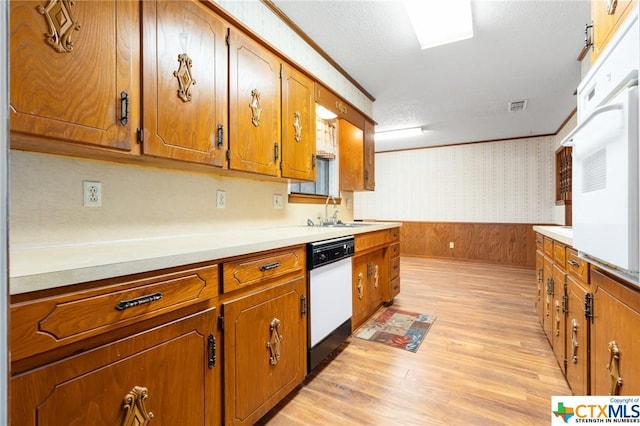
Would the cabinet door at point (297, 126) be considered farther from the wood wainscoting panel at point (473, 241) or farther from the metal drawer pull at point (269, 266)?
the wood wainscoting panel at point (473, 241)

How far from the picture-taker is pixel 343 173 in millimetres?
3145

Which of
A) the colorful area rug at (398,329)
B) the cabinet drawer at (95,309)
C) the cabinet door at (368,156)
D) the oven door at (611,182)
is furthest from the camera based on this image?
the cabinet door at (368,156)

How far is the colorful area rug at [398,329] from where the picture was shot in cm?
229

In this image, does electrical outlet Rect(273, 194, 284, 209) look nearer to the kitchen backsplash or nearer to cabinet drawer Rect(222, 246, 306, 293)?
the kitchen backsplash

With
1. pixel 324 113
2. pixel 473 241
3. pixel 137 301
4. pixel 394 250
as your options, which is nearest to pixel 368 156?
pixel 324 113

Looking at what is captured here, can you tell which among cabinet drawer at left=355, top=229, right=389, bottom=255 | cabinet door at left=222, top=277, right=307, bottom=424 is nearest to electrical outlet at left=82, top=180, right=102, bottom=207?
cabinet door at left=222, top=277, right=307, bottom=424

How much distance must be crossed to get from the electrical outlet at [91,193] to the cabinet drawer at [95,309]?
2.03ft

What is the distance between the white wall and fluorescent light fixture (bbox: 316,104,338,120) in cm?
398

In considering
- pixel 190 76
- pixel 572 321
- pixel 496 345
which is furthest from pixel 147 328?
pixel 496 345

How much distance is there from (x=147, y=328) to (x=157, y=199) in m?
0.80

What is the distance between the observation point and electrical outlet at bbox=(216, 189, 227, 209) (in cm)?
183

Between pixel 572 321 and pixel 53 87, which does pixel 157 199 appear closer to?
pixel 53 87

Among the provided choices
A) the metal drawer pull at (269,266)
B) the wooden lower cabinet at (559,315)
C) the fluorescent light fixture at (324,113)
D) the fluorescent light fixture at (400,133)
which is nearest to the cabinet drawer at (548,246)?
the wooden lower cabinet at (559,315)

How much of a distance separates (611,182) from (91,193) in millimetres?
1907
